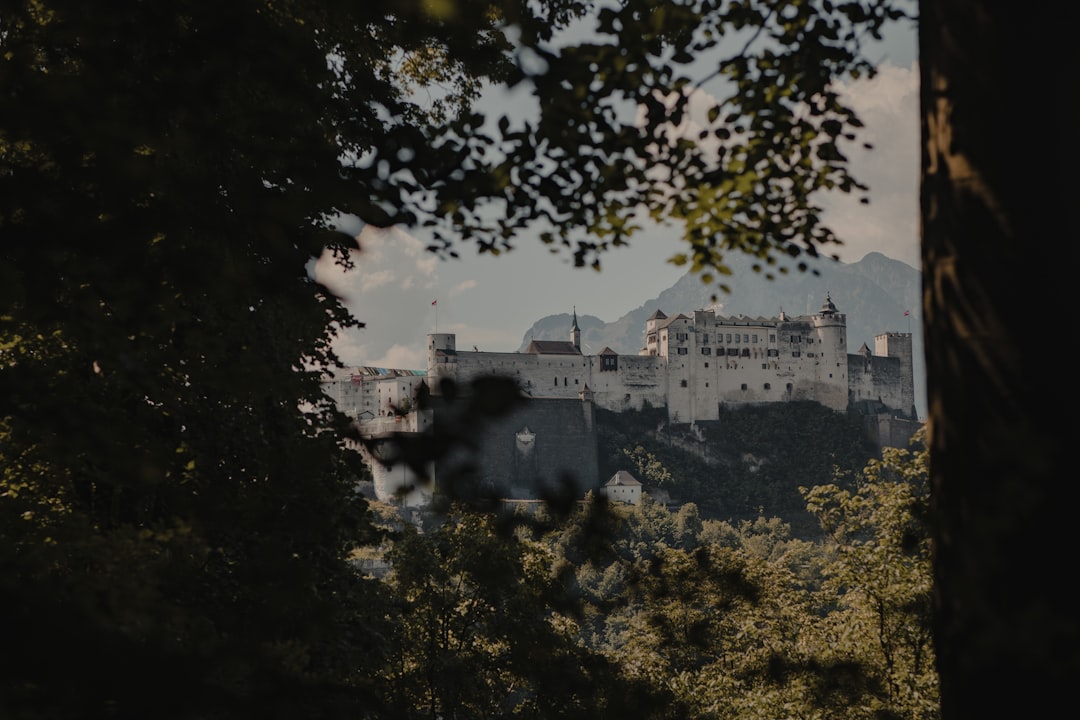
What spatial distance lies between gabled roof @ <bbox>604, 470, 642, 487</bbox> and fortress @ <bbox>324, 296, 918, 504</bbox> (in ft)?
4.31

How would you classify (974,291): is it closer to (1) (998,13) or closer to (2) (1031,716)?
(1) (998,13)

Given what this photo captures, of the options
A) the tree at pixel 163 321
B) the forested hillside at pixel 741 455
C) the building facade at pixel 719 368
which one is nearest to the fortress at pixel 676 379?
the building facade at pixel 719 368

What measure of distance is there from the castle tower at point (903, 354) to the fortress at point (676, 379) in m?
0.13

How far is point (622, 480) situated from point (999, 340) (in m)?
77.5

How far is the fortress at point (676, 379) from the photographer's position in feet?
260

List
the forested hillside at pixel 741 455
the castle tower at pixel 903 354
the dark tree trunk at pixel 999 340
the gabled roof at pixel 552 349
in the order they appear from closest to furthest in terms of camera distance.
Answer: the dark tree trunk at pixel 999 340 → the forested hillside at pixel 741 455 → the gabled roof at pixel 552 349 → the castle tower at pixel 903 354

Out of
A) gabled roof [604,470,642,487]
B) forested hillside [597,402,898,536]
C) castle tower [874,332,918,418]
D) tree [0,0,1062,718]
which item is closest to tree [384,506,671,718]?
tree [0,0,1062,718]

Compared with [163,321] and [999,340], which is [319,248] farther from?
[999,340]

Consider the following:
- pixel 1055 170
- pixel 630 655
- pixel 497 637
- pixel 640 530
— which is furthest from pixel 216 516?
pixel 640 530

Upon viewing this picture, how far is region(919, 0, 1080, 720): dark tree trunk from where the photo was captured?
2.83m

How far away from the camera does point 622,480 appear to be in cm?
7981

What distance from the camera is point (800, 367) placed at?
89562 mm

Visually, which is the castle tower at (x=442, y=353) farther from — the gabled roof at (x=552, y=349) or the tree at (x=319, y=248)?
the tree at (x=319, y=248)

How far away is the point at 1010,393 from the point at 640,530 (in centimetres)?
6969
